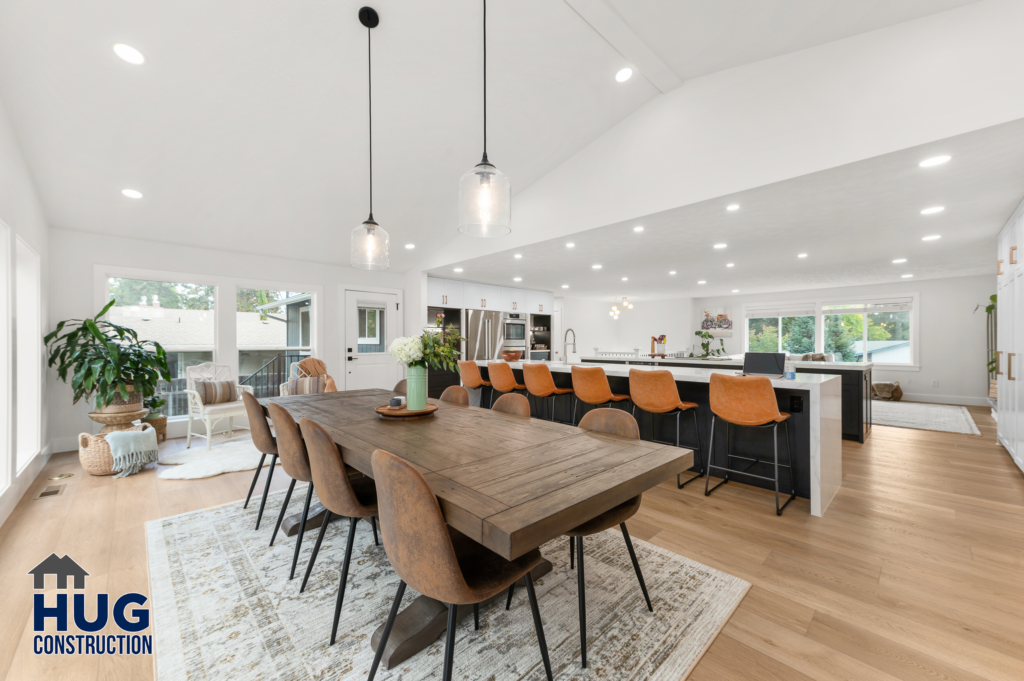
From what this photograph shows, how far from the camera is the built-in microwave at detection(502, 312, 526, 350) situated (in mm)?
7723

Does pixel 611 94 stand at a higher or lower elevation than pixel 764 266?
higher

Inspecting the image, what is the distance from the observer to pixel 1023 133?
219cm

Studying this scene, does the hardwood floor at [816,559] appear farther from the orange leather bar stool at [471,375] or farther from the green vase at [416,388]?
the orange leather bar stool at [471,375]

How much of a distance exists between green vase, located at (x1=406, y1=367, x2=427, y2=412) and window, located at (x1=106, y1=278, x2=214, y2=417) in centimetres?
412

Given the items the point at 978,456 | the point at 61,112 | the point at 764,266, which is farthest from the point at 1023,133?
the point at 61,112

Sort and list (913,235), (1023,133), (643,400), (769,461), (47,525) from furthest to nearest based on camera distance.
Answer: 1. (913,235)
2. (643,400)
3. (769,461)
4. (47,525)
5. (1023,133)

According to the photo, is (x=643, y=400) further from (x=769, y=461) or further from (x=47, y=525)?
(x=47, y=525)

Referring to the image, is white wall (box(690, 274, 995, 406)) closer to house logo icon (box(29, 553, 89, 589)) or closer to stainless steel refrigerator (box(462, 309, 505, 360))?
stainless steel refrigerator (box(462, 309, 505, 360))

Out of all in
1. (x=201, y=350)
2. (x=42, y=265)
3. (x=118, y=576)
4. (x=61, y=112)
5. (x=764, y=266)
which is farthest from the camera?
(x=764, y=266)

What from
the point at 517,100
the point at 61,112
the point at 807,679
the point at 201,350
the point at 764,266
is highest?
the point at 517,100

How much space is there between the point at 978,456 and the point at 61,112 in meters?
8.00

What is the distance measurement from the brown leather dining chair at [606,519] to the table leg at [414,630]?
316mm

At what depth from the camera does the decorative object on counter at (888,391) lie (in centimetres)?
751

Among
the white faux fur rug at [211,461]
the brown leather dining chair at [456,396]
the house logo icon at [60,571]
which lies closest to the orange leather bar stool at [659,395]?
the brown leather dining chair at [456,396]
